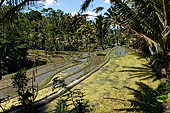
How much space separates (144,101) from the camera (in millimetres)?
4555

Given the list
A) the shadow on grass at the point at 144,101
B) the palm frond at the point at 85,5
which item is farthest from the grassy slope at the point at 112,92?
the palm frond at the point at 85,5

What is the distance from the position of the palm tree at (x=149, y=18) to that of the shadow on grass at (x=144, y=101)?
863 millimetres

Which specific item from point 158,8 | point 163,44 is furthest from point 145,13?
point 163,44

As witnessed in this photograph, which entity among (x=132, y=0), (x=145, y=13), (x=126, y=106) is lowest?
(x=126, y=106)

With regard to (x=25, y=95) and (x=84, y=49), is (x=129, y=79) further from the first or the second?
(x=84, y=49)

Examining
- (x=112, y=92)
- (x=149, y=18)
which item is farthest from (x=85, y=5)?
(x=112, y=92)

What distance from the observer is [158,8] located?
3.95 metres

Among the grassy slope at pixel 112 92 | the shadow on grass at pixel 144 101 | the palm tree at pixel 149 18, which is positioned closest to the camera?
the palm tree at pixel 149 18

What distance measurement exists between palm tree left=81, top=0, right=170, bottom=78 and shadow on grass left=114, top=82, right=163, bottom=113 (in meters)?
0.86

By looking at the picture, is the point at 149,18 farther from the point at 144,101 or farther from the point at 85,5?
the point at 144,101

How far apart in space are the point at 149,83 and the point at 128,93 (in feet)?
5.38

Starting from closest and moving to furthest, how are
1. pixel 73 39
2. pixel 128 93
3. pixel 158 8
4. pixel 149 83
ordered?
pixel 158 8, pixel 128 93, pixel 149 83, pixel 73 39

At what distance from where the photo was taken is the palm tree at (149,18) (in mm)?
3613

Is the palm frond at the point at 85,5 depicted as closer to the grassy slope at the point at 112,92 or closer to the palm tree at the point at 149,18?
the palm tree at the point at 149,18
